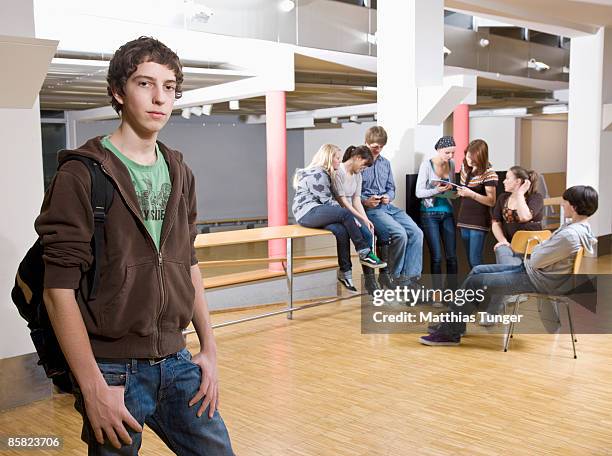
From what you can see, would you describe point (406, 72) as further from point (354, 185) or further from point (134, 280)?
point (134, 280)

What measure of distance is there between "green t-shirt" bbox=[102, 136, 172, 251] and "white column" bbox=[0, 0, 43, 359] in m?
2.67

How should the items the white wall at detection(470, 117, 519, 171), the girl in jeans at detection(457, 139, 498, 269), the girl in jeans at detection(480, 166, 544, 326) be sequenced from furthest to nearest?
the white wall at detection(470, 117, 519, 171)
the girl in jeans at detection(457, 139, 498, 269)
the girl in jeans at detection(480, 166, 544, 326)

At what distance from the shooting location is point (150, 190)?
5.15ft

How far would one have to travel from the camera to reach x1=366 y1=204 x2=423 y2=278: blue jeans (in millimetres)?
6203

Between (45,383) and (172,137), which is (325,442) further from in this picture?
(172,137)

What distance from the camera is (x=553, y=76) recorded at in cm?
1446

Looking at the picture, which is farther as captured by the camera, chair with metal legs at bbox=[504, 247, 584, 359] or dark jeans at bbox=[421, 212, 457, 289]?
dark jeans at bbox=[421, 212, 457, 289]

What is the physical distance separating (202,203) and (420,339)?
1307 cm

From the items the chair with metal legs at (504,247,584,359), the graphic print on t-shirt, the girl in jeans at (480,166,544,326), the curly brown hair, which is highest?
the curly brown hair

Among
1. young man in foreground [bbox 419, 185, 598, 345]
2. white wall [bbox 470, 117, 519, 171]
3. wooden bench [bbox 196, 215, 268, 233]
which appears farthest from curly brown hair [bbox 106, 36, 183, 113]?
white wall [bbox 470, 117, 519, 171]

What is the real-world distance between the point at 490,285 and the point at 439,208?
4.64ft

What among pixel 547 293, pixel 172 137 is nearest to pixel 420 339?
pixel 547 293

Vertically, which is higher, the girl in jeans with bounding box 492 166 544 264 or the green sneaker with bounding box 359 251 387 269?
the girl in jeans with bounding box 492 166 544 264

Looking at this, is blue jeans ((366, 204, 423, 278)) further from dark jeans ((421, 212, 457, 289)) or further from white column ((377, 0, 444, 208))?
white column ((377, 0, 444, 208))
